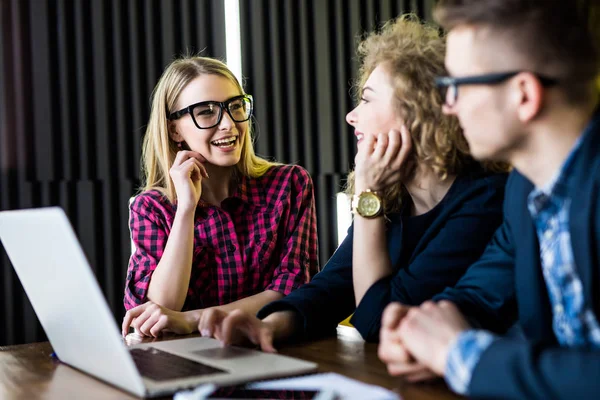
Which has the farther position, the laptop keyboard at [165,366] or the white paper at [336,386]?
the laptop keyboard at [165,366]

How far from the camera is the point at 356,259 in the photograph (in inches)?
68.7

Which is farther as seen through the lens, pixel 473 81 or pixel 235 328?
pixel 235 328

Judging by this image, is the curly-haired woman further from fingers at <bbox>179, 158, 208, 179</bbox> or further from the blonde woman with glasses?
fingers at <bbox>179, 158, 208, 179</bbox>

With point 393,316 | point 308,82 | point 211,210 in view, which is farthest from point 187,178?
point 308,82

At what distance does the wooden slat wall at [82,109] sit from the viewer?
361 cm

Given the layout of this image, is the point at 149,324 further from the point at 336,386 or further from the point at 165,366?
the point at 336,386

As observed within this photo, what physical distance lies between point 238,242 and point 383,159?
0.80 m

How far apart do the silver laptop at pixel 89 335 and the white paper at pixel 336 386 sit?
7 cm

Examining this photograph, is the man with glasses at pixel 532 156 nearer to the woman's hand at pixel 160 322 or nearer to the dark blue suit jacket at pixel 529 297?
the dark blue suit jacket at pixel 529 297

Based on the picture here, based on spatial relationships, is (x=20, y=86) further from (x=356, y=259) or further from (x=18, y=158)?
(x=356, y=259)

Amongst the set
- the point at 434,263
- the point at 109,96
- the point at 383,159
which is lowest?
the point at 434,263

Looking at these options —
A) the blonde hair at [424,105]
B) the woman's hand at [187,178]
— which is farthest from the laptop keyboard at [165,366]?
the woman's hand at [187,178]

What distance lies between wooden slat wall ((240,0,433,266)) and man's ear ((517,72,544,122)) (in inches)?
121

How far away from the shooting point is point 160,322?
1.78 m
